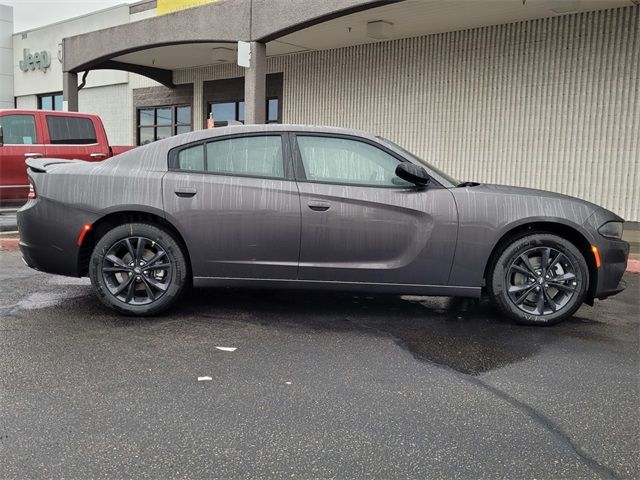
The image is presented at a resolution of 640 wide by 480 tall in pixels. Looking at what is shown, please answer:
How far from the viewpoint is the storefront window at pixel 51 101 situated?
23.9 m

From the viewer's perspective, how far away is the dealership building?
11.7 meters

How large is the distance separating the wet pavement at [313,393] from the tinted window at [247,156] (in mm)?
1234

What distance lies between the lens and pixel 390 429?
9.70 feet

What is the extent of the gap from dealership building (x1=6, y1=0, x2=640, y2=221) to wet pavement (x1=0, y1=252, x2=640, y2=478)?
302 inches

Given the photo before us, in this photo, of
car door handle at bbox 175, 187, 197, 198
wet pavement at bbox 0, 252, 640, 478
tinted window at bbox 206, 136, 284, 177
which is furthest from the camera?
tinted window at bbox 206, 136, 284, 177

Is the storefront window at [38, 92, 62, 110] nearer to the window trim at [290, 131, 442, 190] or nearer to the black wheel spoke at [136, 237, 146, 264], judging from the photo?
the black wheel spoke at [136, 237, 146, 264]

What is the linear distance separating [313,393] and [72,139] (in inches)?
372

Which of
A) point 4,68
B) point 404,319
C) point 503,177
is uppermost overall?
point 4,68

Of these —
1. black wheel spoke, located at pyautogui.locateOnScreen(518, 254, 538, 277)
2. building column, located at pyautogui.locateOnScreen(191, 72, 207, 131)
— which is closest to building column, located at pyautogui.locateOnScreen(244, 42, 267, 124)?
building column, located at pyautogui.locateOnScreen(191, 72, 207, 131)

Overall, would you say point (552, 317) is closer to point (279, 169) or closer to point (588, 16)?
point (279, 169)

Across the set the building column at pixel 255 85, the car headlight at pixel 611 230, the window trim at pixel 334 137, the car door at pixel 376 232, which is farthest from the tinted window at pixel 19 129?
the car headlight at pixel 611 230

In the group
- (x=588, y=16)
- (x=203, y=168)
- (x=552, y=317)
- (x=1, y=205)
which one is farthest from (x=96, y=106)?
(x=552, y=317)

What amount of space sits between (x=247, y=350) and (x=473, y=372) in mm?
1524

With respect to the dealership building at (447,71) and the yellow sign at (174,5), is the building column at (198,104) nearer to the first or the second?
the dealership building at (447,71)
